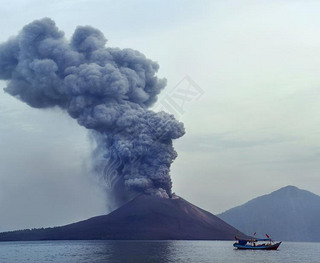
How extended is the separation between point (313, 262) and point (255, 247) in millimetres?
48311

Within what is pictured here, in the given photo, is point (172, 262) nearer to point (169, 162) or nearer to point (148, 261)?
point (148, 261)

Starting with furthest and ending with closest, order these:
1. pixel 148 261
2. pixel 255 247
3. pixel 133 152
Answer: pixel 133 152, pixel 255 247, pixel 148 261

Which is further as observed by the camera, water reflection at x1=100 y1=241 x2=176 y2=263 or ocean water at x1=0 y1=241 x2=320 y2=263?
ocean water at x1=0 y1=241 x2=320 y2=263

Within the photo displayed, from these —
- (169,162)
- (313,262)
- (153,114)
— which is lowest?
(313,262)

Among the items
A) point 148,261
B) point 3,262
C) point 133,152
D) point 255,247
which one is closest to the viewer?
point 148,261

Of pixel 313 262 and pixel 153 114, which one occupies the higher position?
pixel 153 114

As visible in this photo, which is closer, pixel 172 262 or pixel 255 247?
pixel 172 262

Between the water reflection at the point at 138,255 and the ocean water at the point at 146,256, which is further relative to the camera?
the ocean water at the point at 146,256

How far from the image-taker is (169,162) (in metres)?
183

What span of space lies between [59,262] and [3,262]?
541 inches

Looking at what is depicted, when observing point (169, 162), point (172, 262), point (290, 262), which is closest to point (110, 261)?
point (172, 262)

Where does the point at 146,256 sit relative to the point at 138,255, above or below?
below

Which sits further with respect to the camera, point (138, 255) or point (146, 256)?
point (138, 255)

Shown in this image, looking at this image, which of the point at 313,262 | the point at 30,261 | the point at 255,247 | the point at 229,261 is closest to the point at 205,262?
the point at 229,261
